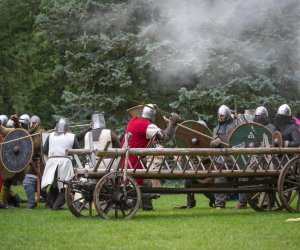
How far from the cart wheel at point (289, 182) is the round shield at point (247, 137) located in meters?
0.56

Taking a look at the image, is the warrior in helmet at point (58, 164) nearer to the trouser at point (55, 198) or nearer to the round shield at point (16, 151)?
the trouser at point (55, 198)

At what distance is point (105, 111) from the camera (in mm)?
Answer: 22734

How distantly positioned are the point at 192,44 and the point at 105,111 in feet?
10.2

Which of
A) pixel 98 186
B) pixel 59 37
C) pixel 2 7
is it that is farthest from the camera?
pixel 2 7

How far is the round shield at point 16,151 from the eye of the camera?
14703 millimetres

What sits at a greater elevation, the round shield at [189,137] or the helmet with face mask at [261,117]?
the helmet with face mask at [261,117]

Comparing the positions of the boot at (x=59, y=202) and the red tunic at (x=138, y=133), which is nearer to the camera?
the red tunic at (x=138, y=133)

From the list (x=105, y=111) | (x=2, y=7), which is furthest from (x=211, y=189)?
(x=2, y=7)

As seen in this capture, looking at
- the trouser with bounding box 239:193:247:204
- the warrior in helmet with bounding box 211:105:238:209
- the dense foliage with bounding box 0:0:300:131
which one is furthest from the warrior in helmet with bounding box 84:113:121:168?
the dense foliage with bounding box 0:0:300:131

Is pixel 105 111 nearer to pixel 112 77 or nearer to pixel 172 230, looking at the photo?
pixel 112 77

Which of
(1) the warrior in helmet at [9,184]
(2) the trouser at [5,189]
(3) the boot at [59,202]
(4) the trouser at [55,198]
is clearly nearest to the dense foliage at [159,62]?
(1) the warrior in helmet at [9,184]

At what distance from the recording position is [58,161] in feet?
47.7

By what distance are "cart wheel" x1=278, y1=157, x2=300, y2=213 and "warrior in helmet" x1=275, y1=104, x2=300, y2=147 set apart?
2.64ft

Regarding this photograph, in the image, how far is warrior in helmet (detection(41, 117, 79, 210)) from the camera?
14.4 metres
